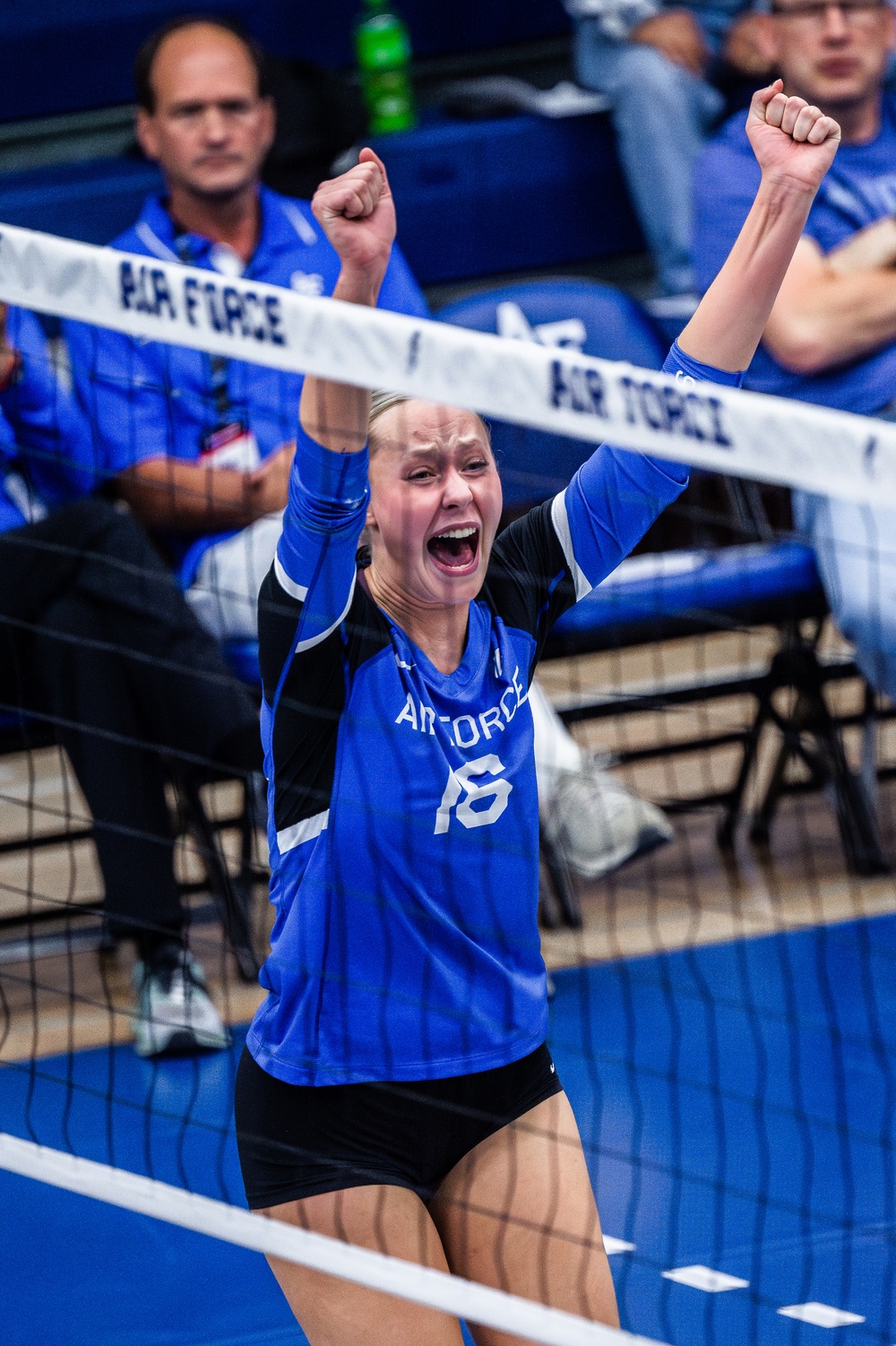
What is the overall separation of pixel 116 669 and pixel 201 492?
0.59 meters

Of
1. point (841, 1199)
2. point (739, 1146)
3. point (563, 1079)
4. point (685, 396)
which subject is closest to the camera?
point (685, 396)

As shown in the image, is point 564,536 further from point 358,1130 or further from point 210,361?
point 210,361

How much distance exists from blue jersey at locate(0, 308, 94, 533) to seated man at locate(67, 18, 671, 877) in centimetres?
8

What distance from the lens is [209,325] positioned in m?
2.06

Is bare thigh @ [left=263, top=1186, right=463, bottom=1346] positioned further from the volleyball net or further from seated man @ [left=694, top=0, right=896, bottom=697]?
seated man @ [left=694, top=0, right=896, bottom=697]

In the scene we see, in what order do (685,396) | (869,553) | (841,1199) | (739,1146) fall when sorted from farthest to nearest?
(869,553) → (739,1146) → (841,1199) → (685,396)

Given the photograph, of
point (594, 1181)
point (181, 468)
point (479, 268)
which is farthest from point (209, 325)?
point (479, 268)

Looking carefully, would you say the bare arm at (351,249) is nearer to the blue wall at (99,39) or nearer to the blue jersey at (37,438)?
the blue jersey at (37,438)

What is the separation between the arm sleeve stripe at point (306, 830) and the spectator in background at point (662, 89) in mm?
4287

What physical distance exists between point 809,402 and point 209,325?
9.81 feet

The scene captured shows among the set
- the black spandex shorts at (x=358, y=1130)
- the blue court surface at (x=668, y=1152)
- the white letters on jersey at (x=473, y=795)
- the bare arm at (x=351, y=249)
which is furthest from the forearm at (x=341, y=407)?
the blue court surface at (x=668, y=1152)

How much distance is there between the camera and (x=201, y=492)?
4367mm

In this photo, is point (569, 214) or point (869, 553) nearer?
point (869, 553)

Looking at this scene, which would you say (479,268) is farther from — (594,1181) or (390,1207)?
(390,1207)
